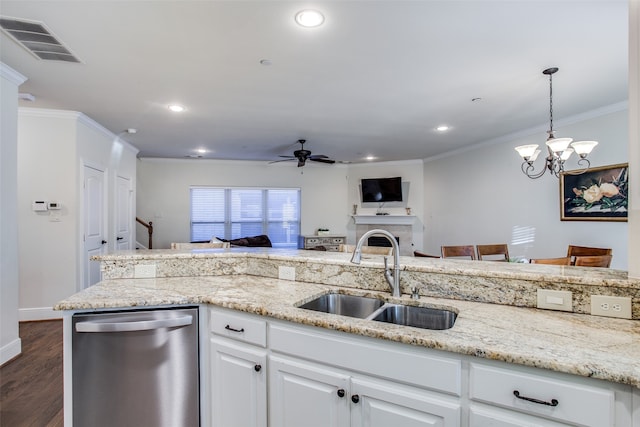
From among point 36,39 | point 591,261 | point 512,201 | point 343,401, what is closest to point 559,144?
point 591,261

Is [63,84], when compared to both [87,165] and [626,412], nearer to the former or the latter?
[87,165]

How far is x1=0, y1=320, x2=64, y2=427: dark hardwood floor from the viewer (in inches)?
83.4

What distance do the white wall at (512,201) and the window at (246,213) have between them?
3.28 metres

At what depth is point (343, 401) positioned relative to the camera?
1.31 m

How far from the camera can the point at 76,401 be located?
1.62 metres

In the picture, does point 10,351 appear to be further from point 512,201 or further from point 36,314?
point 512,201

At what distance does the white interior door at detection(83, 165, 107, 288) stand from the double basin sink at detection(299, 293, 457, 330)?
3.86 metres

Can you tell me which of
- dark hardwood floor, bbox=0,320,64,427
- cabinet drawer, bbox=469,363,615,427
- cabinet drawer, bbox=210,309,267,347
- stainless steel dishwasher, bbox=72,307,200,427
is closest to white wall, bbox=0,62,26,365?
dark hardwood floor, bbox=0,320,64,427

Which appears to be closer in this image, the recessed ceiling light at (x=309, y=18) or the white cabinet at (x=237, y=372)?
the white cabinet at (x=237, y=372)

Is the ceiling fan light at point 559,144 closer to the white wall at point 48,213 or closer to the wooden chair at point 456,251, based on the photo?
the wooden chair at point 456,251

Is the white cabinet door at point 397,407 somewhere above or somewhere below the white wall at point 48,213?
below

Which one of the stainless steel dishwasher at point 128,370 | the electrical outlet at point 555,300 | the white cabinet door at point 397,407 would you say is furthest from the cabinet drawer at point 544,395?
the stainless steel dishwasher at point 128,370

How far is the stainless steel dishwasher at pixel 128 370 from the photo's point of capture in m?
1.61

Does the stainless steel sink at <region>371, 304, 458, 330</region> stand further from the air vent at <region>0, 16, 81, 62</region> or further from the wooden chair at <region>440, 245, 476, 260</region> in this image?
the air vent at <region>0, 16, 81, 62</region>
